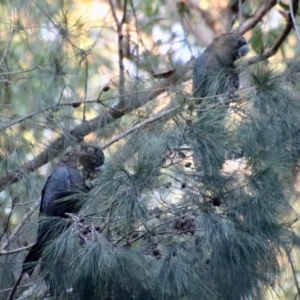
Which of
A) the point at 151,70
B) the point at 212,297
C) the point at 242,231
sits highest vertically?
the point at 151,70

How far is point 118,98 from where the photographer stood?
10.0 feet

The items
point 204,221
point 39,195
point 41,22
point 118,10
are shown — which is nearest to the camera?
point 204,221

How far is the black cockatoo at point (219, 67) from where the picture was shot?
2.60 meters

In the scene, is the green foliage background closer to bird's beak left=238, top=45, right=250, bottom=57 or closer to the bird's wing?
the bird's wing

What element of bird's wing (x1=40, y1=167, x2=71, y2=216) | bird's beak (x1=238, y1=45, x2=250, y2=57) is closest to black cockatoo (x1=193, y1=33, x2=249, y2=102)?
bird's beak (x1=238, y1=45, x2=250, y2=57)

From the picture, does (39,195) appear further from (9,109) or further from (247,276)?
(247,276)

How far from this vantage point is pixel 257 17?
3.98 meters

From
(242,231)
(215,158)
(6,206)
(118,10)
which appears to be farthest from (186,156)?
(118,10)

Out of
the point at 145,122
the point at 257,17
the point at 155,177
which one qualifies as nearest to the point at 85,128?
the point at 145,122

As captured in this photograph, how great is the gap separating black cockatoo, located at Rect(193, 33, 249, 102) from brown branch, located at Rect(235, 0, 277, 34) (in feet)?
1.25

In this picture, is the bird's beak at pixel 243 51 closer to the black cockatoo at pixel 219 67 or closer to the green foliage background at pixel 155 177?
the black cockatoo at pixel 219 67

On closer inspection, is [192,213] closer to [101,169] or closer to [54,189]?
[101,169]

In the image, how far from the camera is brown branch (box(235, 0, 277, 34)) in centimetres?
394

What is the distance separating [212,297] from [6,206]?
114 centimetres
